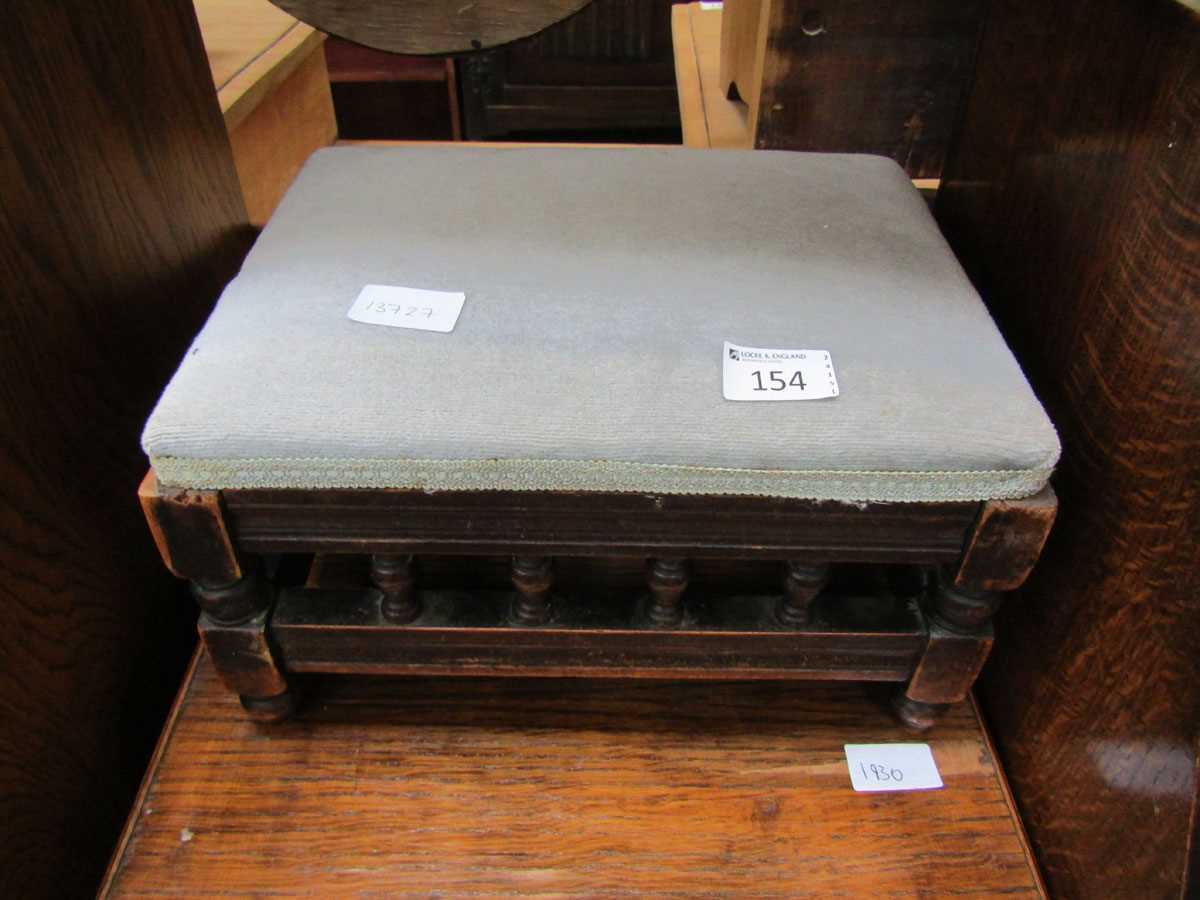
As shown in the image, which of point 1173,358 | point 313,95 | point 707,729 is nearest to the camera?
point 1173,358

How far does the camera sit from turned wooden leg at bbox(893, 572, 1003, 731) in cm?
63

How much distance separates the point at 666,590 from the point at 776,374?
0.16 metres

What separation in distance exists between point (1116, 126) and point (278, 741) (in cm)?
72

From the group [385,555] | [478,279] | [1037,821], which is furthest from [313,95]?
[1037,821]

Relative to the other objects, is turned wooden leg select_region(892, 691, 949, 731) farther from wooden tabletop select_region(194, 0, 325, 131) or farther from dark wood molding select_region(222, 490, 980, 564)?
wooden tabletop select_region(194, 0, 325, 131)

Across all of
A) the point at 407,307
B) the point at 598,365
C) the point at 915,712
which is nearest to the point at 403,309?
the point at 407,307

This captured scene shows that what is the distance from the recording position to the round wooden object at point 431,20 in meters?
0.81

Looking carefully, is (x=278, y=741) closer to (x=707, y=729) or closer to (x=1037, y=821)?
(x=707, y=729)

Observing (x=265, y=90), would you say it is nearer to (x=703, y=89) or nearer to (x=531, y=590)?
(x=703, y=89)

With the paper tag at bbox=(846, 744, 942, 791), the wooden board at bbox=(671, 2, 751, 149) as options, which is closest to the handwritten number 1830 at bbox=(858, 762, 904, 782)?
the paper tag at bbox=(846, 744, 942, 791)

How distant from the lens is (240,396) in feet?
1.78

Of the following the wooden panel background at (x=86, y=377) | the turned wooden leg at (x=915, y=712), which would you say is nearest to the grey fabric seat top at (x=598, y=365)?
the wooden panel background at (x=86, y=377)

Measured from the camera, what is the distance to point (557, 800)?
2.29ft

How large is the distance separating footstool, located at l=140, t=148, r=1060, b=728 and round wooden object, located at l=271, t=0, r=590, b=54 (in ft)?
0.50
